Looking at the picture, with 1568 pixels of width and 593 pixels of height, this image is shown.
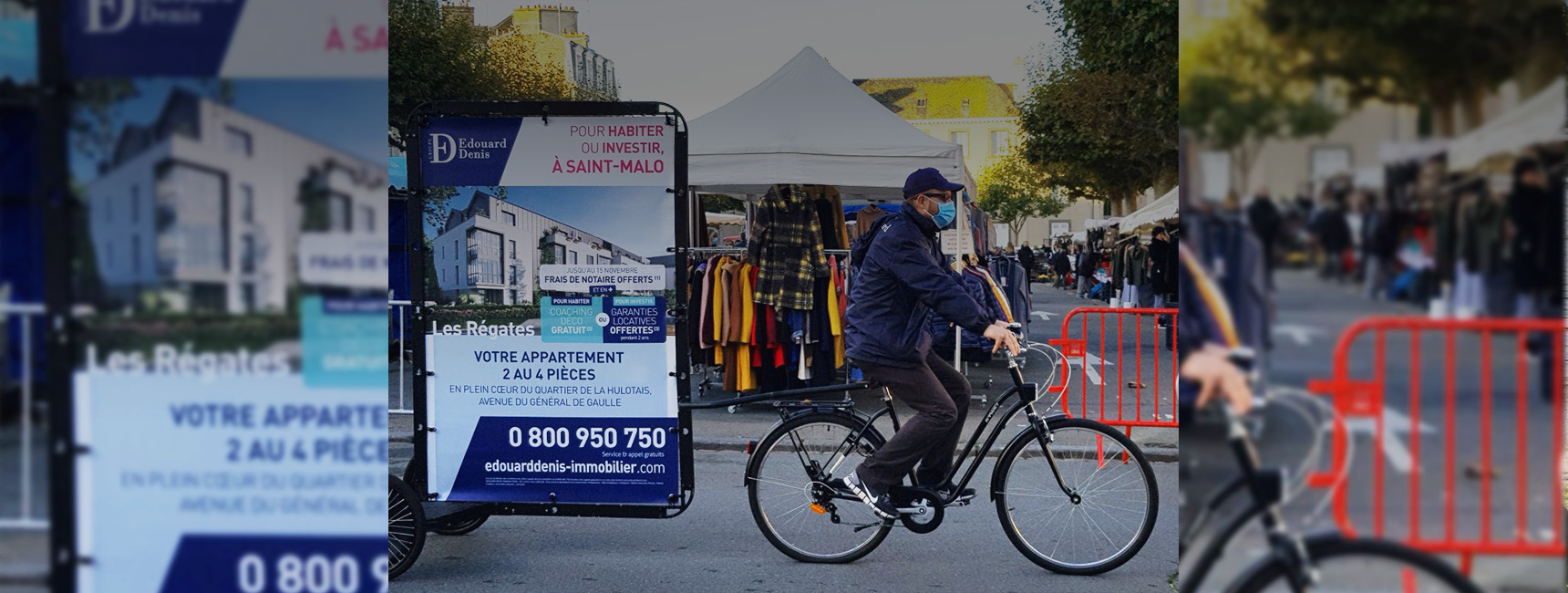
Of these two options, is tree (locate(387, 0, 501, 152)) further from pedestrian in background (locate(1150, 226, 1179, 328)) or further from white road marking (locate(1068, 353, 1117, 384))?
pedestrian in background (locate(1150, 226, 1179, 328))

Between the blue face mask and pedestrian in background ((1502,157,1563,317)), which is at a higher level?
the blue face mask

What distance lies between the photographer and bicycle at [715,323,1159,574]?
5.30 m

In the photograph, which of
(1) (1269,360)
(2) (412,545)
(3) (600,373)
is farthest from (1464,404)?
(2) (412,545)

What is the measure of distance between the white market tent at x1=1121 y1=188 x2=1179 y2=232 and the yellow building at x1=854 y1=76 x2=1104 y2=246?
50962 millimetres

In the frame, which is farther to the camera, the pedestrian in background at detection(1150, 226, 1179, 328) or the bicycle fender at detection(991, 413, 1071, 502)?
the pedestrian in background at detection(1150, 226, 1179, 328)

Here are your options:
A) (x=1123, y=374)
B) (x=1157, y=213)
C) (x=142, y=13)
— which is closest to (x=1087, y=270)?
(x=1157, y=213)

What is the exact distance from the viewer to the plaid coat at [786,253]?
9742 mm

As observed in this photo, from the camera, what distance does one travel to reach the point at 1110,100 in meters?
32.3

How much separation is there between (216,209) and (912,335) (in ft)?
11.1

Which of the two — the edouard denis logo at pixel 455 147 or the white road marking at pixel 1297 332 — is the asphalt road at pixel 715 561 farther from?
the white road marking at pixel 1297 332

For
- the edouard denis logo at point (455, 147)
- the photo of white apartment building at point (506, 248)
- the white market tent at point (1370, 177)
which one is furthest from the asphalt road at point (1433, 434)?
the edouard denis logo at point (455, 147)

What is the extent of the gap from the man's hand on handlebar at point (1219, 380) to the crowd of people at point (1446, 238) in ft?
0.73

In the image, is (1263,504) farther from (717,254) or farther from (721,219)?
(721,219)

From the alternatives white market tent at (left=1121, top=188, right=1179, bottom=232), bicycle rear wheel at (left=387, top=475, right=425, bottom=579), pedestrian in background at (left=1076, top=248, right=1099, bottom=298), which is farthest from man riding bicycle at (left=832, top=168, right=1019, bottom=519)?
pedestrian in background at (left=1076, top=248, right=1099, bottom=298)
